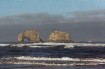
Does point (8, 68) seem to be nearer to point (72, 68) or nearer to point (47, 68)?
point (47, 68)

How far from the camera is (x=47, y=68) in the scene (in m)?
39.5

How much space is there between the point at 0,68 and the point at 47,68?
15.9 feet

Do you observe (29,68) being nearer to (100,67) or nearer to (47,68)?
(47,68)

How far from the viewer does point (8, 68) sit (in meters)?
39.9

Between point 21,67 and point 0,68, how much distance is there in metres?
2.28

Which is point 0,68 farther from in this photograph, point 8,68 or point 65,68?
point 65,68

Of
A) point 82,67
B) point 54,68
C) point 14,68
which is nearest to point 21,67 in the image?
point 14,68

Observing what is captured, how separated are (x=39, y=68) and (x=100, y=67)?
21.1ft

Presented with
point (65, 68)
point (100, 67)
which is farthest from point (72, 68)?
point (100, 67)

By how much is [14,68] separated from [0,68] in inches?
56.4

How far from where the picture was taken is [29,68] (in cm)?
3944

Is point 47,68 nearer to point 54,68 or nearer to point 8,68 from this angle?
point 54,68

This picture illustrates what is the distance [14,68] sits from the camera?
3972 centimetres

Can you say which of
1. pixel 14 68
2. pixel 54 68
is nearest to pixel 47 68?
pixel 54 68
